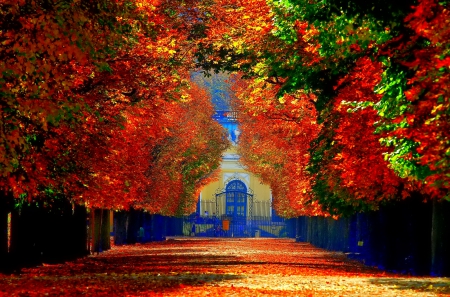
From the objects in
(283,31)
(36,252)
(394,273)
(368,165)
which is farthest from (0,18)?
(394,273)

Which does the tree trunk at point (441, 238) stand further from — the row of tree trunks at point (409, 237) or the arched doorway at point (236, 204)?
the arched doorway at point (236, 204)

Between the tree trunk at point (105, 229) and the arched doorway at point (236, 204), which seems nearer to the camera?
the tree trunk at point (105, 229)

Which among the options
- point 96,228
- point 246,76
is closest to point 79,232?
point 96,228

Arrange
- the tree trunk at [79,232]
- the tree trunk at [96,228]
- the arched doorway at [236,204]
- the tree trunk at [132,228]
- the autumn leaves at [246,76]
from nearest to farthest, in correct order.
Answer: the autumn leaves at [246,76] < the tree trunk at [79,232] < the tree trunk at [96,228] < the tree trunk at [132,228] < the arched doorway at [236,204]

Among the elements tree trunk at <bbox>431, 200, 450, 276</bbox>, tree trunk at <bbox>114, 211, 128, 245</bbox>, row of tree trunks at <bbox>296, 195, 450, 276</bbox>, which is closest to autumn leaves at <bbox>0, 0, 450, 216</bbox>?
tree trunk at <bbox>431, 200, 450, 276</bbox>

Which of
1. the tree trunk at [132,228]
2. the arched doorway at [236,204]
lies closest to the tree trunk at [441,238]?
the tree trunk at [132,228]

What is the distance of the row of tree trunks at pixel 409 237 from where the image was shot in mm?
27094

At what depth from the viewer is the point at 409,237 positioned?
30.3 metres

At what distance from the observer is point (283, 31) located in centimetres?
2312

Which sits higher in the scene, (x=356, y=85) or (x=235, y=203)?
(x=235, y=203)

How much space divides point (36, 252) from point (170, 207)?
114 feet

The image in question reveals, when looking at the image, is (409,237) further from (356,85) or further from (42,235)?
(42,235)

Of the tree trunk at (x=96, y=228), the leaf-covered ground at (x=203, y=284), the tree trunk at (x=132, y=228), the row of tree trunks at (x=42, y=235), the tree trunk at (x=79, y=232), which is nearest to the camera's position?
the leaf-covered ground at (x=203, y=284)

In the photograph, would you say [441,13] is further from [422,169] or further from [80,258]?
[80,258]
